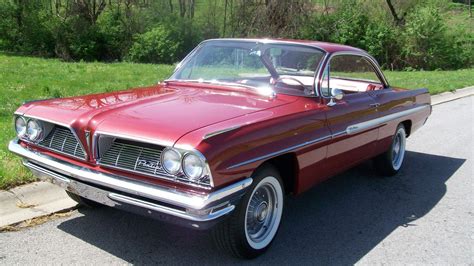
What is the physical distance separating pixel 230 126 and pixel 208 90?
1247 millimetres

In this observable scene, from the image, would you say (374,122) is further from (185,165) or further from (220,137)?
(185,165)

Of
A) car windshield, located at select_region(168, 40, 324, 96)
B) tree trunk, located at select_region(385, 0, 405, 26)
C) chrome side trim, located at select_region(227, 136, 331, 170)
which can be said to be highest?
tree trunk, located at select_region(385, 0, 405, 26)

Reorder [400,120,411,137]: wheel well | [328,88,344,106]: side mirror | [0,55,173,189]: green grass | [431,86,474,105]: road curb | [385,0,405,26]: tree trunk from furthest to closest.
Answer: [385,0,405,26]: tree trunk < [431,86,474,105]: road curb < [400,120,411,137]: wheel well < [0,55,173,189]: green grass < [328,88,344,106]: side mirror

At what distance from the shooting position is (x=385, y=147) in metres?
5.69

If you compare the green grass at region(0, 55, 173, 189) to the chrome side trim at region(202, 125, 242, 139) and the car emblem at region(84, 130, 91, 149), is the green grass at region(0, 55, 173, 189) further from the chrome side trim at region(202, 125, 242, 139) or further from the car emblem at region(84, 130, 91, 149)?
the chrome side trim at region(202, 125, 242, 139)

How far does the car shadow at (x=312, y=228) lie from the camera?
3.76m

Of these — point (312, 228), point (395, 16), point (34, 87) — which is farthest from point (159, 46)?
point (312, 228)

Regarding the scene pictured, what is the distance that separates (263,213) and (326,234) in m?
0.73

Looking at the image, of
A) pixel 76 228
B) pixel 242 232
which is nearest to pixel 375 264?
pixel 242 232

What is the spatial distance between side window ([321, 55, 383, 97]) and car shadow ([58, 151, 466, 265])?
1.11 metres

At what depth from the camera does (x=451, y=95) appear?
14109 mm

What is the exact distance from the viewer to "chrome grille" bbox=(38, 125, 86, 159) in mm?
3623

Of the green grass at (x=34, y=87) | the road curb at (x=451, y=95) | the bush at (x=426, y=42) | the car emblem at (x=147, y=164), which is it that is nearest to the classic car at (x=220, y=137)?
the car emblem at (x=147, y=164)

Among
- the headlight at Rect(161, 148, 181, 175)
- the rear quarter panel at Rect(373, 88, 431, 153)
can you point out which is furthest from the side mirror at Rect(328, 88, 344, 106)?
the headlight at Rect(161, 148, 181, 175)
